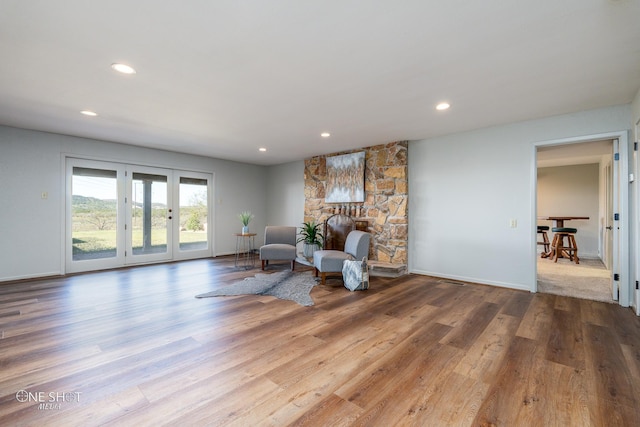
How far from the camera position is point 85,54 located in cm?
241

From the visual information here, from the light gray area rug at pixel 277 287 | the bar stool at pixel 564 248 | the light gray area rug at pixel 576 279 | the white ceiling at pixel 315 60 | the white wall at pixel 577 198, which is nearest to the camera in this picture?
the white ceiling at pixel 315 60

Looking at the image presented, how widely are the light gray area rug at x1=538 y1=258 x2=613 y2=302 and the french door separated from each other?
6.93 m

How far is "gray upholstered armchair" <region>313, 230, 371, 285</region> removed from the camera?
451cm

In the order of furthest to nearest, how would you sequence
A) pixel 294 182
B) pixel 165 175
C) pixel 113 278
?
1. pixel 294 182
2. pixel 165 175
3. pixel 113 278

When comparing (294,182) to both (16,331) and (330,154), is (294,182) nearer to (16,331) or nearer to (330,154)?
(330,154)

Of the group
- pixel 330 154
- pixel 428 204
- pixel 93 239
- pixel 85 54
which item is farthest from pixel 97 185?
pixel 428 204

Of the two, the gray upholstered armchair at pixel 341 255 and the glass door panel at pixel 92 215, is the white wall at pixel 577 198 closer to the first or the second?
the gray upholstered armchair at pixel 341 255

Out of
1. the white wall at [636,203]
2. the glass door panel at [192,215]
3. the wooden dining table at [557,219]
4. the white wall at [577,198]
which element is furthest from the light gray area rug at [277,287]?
the white wall at [577,198]

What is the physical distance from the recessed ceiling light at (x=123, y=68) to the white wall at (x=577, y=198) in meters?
9.65

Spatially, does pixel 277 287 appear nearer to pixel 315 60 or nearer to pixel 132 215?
pixel 315 60

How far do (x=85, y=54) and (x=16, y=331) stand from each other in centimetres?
263

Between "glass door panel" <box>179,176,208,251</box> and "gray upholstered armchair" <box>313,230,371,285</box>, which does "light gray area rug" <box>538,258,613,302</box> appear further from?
"glass door panel" <box>179,176,208,251</box>

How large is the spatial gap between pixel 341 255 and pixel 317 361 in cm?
256

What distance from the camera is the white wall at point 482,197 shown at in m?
4.03
